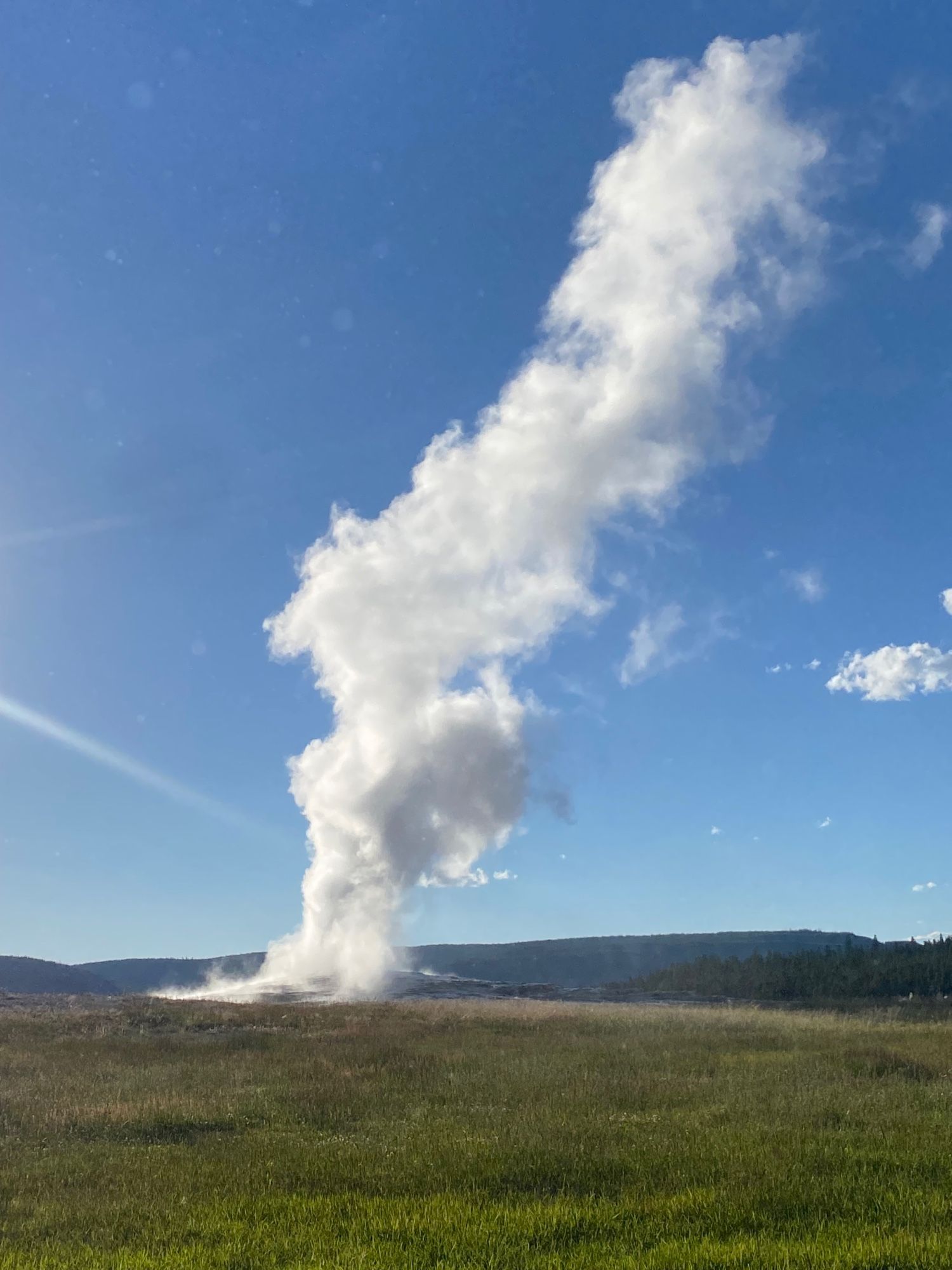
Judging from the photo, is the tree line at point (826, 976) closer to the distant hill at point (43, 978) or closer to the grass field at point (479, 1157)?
the grass field at point (479, 1157)

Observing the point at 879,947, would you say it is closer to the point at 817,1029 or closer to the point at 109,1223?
the point at 817,1029

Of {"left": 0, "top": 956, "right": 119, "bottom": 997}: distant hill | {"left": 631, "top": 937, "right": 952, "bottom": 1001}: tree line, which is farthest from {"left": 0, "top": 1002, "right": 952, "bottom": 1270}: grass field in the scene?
{"left": 0, "top": 956, "right": 119, "bottom": 997}: distant hill

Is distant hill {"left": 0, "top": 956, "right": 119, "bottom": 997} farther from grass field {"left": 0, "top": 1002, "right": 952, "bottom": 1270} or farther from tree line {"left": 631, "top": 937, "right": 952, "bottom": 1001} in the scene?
grass field {"left": 0, "top": 1002, "right": 952, "bottom": 1270}

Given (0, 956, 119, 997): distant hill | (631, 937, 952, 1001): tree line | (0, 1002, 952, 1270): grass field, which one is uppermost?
(0, 1002, 952, 1270): grass field

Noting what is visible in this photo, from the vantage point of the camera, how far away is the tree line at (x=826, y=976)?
7119 centimetres

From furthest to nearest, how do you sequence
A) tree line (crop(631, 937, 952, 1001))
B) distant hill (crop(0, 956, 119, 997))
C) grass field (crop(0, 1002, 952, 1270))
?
distant hill (crop(0, 956, 119, 997)), tree line (crop(631, 937, 952, 1001)), grass field (crop(0, 1002, 952, 1270))

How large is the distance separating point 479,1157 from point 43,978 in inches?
6598

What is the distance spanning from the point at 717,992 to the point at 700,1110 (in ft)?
221

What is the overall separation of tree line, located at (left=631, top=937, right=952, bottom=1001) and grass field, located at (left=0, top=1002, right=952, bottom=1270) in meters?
48.4

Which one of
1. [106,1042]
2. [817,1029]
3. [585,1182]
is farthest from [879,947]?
[585,1182]

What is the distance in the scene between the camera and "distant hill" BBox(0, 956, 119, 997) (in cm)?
14488

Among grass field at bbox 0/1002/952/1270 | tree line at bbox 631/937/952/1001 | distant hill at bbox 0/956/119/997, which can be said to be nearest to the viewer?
grass field at bbox 0/1002/952/1270

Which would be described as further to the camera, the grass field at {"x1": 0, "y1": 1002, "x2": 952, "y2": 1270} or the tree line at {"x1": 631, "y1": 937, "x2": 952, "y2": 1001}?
the tree line at {"x1": 631, "y1": 937, "x2": 952, "y2": 1001}

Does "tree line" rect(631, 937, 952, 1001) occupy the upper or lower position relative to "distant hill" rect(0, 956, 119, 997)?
upper
